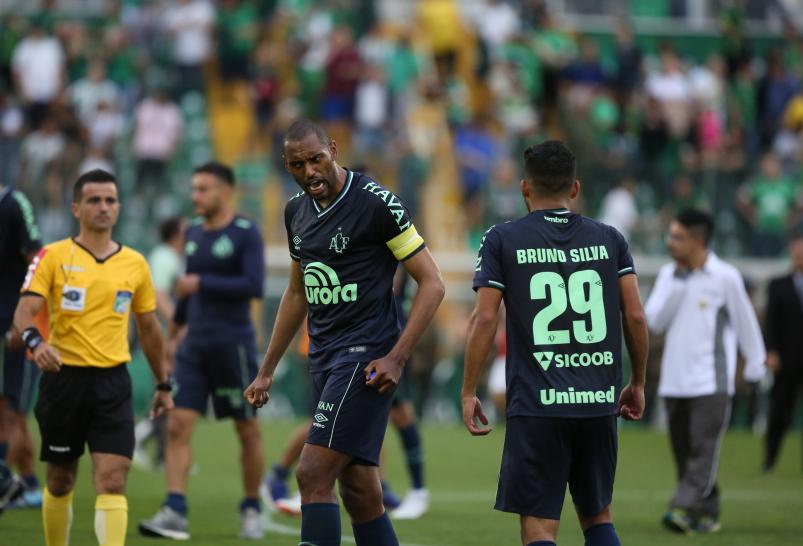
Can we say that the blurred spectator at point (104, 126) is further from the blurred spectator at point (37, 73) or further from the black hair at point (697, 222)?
the black hair at point (697, 222)

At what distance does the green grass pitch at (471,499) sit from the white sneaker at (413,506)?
0.11 m

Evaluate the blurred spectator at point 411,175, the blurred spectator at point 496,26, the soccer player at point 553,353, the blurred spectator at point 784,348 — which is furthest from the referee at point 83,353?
the blurred spectator at point 496,26

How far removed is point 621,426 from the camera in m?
22.7

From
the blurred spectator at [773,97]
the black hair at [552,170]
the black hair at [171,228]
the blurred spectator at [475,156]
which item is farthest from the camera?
the blurred spectator at [773,97]

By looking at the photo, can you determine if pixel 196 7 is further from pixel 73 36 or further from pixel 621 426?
pixel 621 426

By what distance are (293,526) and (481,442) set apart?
8.18 m

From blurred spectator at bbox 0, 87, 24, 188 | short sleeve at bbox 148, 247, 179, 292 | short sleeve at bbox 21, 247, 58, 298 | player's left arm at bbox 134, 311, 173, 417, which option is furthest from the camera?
blurred spectator at bbox 0, 87, 24, 188

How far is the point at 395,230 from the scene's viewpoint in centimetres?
773

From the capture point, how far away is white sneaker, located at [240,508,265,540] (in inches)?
417

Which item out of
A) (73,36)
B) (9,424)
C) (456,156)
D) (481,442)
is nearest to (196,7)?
(73,36)

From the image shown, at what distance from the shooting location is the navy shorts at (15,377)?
11203 mm

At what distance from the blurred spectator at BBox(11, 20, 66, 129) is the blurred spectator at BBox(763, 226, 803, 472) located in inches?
469

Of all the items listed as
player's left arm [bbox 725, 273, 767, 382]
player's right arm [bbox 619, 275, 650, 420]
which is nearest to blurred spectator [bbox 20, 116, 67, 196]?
player's left arm [bbox 725, 273, 767, 382]

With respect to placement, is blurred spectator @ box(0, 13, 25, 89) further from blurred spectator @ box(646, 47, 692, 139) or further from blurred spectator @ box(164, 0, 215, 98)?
blurred spectator @ box(646, 47, 692, 139)
